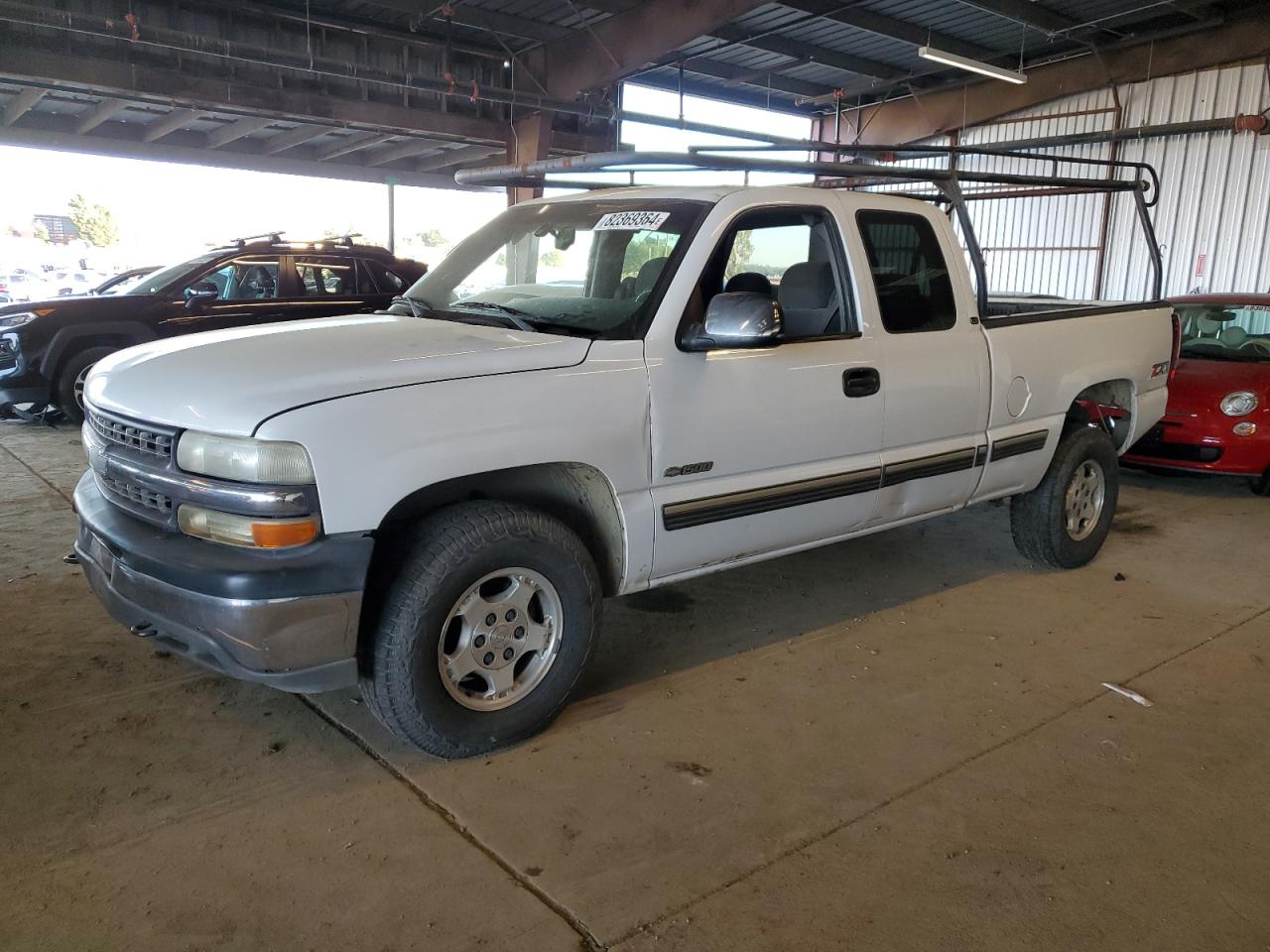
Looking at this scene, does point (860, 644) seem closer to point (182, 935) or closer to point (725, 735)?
point (725, 735)

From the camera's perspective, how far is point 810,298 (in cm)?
381

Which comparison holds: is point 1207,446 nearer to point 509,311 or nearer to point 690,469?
point 690,469

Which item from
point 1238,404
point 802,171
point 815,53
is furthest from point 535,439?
point 815,53

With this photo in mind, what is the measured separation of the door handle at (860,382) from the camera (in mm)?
3631

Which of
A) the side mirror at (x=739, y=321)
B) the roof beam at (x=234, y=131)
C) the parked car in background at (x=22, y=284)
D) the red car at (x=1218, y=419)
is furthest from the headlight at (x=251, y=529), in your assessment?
the parked car in background at (x=22, y=284)

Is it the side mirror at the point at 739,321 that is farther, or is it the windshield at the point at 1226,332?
the windshield at the point at 1226,332

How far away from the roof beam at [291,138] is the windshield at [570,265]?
13.3 meters

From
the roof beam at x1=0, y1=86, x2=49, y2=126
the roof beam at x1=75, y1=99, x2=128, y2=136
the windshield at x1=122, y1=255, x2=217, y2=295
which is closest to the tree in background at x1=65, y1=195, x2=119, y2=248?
the roof beam at x1=75, y1=99, x2=128, y2=136

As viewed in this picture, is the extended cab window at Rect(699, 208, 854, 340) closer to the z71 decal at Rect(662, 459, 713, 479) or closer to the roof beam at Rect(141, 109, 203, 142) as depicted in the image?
the z71 decal at Rect(662, 459, 713, 479)

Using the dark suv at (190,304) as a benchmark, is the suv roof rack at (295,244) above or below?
above

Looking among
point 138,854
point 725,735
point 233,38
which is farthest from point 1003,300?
point 233,38

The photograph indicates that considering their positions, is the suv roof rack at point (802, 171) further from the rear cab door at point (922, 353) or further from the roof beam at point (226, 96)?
the roof beam at point (226, 96)

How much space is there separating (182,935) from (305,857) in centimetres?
36

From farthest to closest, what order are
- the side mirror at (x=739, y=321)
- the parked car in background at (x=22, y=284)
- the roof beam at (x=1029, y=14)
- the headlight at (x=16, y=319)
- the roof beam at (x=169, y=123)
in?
the parked car in background at (x=22, y=284) → the roof beam at (x=169, y=123) → the roof beam at (x=1029, y=14) → the headlight at (x=16, y=319) → the side mirror at (x=739, y=321)
